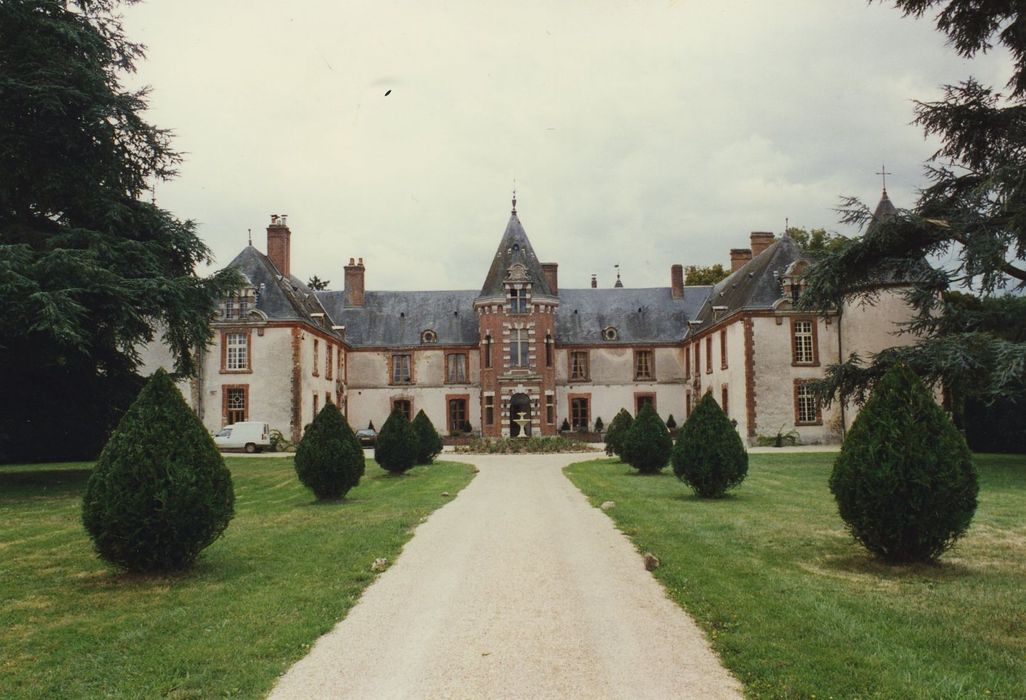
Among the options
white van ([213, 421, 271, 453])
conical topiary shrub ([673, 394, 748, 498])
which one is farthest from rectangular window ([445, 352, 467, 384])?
conical topiary shrub ([673, 394, 748, 498])

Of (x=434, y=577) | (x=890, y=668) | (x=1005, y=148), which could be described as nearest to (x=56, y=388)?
(x=434, y=577)

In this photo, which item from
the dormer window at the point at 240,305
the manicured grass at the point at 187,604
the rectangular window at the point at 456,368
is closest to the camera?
the manicured grass at the point at 187,604

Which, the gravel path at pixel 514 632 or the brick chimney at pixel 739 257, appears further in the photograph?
the brick chimney at pixel 739 257

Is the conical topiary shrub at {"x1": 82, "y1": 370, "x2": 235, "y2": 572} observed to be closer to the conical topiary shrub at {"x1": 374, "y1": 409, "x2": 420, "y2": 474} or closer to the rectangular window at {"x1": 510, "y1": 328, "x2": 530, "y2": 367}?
the conical topiary shrub at {"x1": 374, "y1": 409, "x2": 420, "y2": 474}

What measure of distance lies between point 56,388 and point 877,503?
19.4 metres

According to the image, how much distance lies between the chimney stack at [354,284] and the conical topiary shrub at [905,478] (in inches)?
1519

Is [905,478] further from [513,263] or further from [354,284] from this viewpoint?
[354,284]

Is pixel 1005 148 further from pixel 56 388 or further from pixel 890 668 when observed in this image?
pixel 56 388

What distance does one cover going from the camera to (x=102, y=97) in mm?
18797

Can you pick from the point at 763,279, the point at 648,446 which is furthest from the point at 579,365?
the point at 648,446

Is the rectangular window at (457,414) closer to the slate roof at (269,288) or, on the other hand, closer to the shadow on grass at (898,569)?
the slate roof at (269,288)

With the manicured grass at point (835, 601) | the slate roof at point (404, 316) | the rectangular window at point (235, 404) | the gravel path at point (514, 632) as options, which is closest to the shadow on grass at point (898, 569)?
the manicured grass at point (835, 601)

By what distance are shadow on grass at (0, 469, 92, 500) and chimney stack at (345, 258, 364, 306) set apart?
2229 cm

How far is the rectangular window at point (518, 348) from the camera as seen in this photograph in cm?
4109
